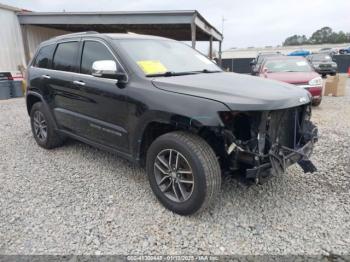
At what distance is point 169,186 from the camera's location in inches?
124

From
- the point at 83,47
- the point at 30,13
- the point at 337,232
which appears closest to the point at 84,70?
the point at 83,47

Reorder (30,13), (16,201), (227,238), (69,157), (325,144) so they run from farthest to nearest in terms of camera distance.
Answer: (30,13) → (325,144) → (69,157) → (16,201) → (227,238)

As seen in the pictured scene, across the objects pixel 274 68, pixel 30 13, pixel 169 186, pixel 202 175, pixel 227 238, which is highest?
pixel 30 13

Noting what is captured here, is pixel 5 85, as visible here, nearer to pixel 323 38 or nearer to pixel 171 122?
pixel 171 122

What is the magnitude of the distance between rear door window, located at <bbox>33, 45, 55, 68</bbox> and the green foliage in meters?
84.4

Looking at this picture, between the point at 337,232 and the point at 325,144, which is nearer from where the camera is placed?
the point at 337,232

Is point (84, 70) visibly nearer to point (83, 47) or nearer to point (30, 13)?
point (83, 47)

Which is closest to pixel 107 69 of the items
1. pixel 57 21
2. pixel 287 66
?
pixel 287 66

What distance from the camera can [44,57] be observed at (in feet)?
15.9

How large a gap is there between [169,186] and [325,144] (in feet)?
10.9

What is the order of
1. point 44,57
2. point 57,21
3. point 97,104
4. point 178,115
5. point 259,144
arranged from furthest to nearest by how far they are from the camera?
point 57,21 → point 44,57 → point 97,104 → point 178,115 → point 259,144

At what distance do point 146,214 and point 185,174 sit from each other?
59 cm

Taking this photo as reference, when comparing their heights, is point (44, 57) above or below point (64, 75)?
above

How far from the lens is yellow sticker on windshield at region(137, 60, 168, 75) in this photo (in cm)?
335
